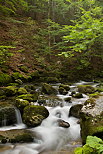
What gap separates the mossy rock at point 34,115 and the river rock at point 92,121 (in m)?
2.08

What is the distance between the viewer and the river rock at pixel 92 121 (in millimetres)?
3264

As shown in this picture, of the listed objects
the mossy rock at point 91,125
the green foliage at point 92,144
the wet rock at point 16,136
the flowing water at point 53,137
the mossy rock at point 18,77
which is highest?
the green foliage at point 92,144

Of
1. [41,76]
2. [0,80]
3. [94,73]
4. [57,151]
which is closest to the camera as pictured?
[57,151]

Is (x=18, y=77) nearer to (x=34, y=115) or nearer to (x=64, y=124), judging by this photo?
(x=34, y=115)

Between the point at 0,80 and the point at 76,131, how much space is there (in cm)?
632

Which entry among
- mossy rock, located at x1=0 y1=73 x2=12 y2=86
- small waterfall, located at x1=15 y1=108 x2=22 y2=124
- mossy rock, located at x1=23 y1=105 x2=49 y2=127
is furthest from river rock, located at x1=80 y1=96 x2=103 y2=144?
mossy rock, located at x1=0 y1=73 x2=12 y2=86

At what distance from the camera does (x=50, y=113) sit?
612 cm

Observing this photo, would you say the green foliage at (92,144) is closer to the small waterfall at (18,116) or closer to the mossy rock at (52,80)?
the small waterfall at (18,116)

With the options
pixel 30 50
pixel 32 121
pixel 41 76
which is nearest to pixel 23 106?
pixel 32 121

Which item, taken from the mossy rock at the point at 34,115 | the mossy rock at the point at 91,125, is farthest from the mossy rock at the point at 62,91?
the mossy rock at the point at 91,125

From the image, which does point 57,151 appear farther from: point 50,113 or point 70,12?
point 70,12

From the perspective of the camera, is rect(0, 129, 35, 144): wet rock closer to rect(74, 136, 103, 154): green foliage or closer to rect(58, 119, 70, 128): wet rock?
rect(58, 119, 70, 128): wet rock

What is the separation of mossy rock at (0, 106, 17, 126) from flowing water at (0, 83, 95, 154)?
39cm

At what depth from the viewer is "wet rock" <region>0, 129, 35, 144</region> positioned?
4.15 meters
